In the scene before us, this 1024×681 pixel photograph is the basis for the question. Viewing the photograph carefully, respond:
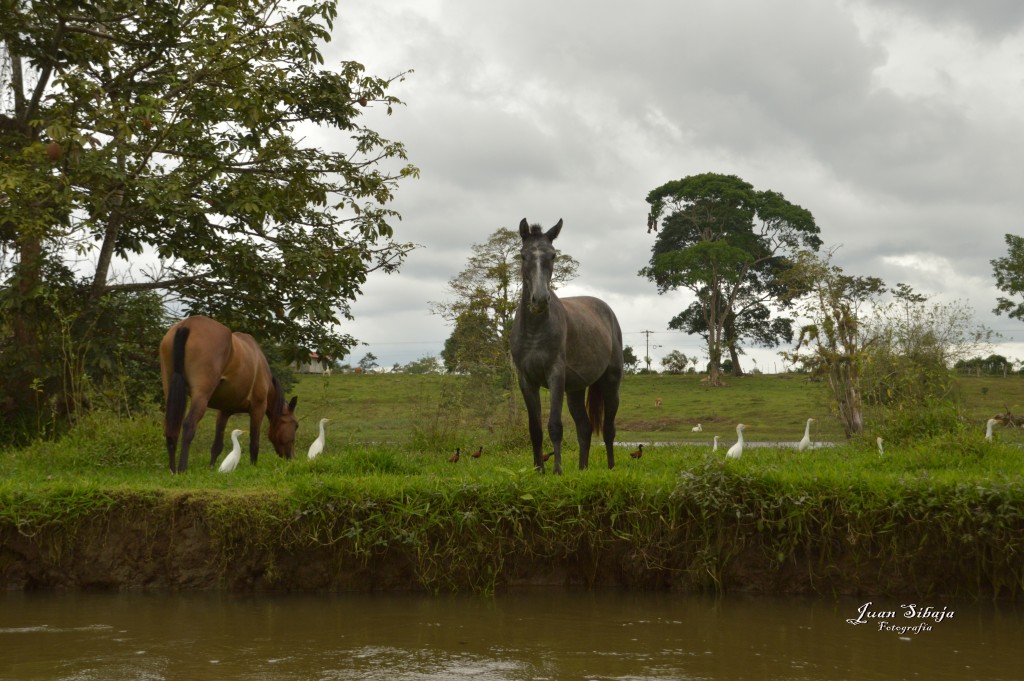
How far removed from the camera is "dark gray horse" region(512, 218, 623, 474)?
347 inches

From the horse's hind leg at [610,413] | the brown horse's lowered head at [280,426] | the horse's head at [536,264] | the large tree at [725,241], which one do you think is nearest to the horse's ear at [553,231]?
the horse's head at [536,264]

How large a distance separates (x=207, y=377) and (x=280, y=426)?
1.95 meters

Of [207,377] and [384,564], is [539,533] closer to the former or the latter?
[384,564]

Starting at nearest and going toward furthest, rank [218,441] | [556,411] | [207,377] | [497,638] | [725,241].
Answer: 1. [497,638]
2. [556,411]
3. [207,377]
4. [218,441]
5. [725,241]

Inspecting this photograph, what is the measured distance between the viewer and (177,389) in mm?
10125

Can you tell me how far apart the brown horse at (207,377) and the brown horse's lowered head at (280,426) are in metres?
0.30

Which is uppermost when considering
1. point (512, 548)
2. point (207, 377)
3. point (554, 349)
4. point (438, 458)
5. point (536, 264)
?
point (536, 264)

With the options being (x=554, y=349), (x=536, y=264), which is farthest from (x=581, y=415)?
(x=536, y=264)

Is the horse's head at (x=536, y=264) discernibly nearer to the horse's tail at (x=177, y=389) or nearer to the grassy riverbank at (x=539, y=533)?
the grassy riverbank at (x=539, y=533)

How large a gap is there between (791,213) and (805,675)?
44627 millimetres

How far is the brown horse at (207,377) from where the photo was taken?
10125 millimetres
